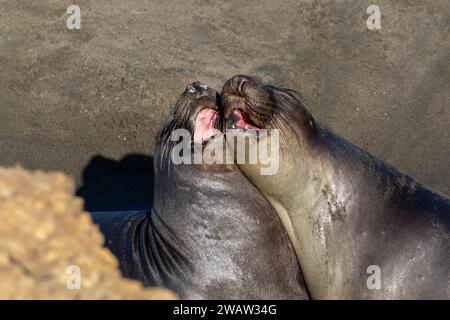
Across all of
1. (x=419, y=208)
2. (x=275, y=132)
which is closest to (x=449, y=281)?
(x=419, y=208)

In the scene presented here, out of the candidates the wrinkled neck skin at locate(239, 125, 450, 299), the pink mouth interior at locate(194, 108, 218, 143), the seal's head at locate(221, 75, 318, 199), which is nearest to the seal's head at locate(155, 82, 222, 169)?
the pink mouth interior at locate(194, 108, 218, 143)

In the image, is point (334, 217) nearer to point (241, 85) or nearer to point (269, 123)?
point (269, 123)

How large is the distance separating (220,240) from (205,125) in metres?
0.81

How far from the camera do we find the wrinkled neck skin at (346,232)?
7.93m

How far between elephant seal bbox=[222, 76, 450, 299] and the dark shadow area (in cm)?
300

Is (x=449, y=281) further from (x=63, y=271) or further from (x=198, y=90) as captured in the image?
(x=63, y=271)

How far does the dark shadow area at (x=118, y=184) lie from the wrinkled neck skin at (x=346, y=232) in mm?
3000

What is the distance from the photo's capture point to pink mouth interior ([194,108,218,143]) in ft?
26.2

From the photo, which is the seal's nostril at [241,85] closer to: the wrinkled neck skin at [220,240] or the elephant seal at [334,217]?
the elephant seal at [334,217]

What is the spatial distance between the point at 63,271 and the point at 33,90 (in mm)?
5567

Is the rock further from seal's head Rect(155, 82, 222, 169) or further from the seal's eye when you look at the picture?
the seal's eye

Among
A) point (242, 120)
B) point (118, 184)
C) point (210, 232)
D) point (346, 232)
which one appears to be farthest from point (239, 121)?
point (118, 184)

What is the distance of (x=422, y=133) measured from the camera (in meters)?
A: 11.4

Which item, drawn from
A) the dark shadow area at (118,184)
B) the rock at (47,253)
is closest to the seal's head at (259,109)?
the rock at (47,253)
